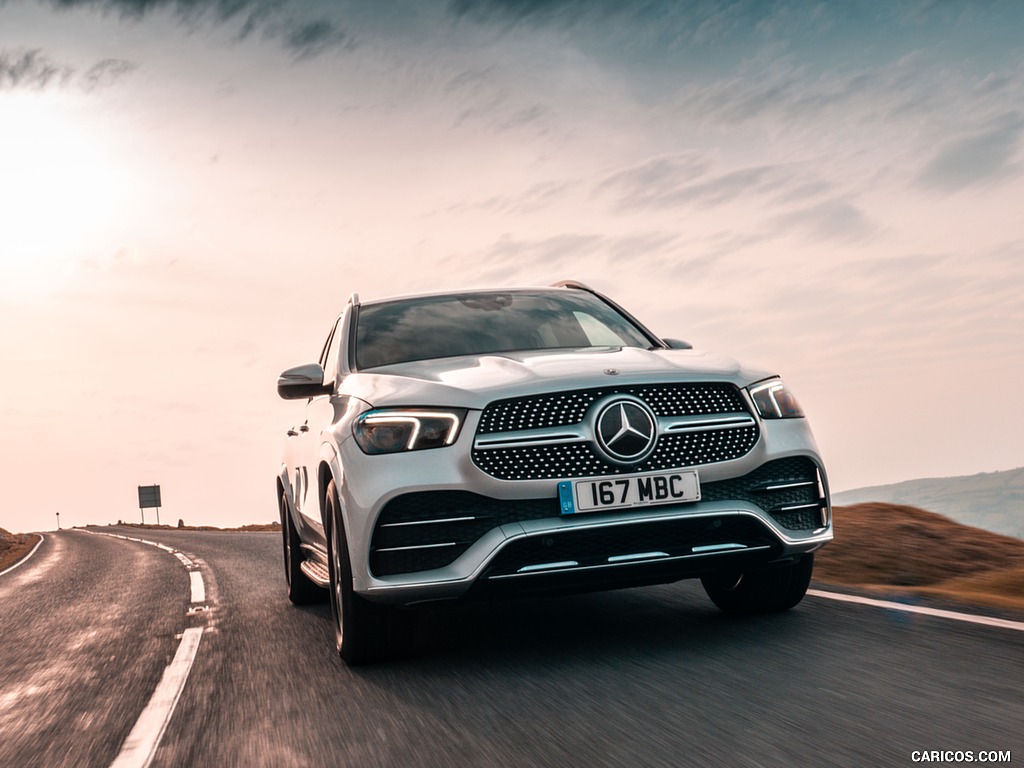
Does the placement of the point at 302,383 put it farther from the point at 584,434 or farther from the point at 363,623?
the point at 584,434

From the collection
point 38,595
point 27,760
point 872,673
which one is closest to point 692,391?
point 872,673

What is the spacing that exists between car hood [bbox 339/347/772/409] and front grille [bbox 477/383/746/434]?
0.10 feet

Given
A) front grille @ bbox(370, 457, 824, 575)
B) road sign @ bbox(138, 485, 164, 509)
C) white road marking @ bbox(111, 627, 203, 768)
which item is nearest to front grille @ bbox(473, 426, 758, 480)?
front grille @ bbox(370, 457, 824, 575)

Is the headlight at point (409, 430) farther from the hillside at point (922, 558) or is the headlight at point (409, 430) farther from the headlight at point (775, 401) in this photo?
the hillside at point (922, 558)

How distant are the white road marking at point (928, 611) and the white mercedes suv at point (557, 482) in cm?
73

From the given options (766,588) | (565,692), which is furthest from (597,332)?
(565,692)

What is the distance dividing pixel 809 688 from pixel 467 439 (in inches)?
64.0

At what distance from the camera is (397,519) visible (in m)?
4.48

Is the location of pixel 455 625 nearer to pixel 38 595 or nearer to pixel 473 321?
pixel 473 321

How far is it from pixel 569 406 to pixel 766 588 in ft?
5.54

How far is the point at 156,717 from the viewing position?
14.3ft

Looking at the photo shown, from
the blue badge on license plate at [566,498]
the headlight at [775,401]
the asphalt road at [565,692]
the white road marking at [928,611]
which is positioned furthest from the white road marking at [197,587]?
the headlight at [775,401]

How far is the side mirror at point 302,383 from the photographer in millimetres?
5750

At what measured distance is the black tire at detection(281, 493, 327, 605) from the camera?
301 inches
